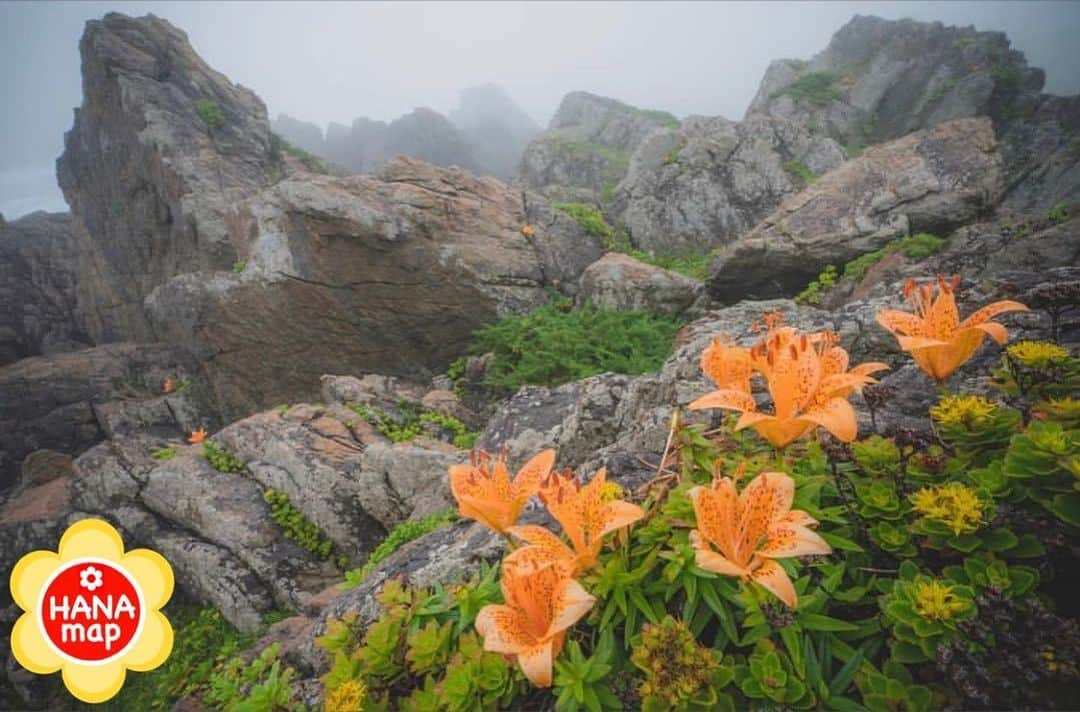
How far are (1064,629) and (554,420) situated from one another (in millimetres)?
3628

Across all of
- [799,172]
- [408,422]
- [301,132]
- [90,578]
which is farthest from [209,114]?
[301,132]

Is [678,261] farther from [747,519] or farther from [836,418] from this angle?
[747,519]

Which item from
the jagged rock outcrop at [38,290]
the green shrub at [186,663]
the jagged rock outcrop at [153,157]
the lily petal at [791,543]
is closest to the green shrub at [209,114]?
the jagged rock outcrop at [153,157]

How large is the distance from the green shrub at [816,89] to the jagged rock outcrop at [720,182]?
8526 mm

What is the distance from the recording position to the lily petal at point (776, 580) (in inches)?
36.4

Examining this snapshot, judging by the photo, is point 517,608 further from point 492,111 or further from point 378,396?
point 492,111

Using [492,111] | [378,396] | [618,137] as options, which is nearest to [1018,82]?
[618,137]

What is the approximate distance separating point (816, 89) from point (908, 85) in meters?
3.19

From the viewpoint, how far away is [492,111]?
48.4m

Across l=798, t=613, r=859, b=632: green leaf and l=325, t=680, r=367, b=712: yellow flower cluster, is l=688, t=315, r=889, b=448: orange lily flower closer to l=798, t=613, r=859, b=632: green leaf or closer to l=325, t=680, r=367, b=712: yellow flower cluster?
l=798, t=613, r=859, b=632: green leaf

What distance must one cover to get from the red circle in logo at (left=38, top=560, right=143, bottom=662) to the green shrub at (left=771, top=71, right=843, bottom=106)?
24029 millimetres

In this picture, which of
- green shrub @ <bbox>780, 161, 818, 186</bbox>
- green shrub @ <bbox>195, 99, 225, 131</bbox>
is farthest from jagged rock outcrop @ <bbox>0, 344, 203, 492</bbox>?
green shrub @ <bbox>780, 161, 818, 186</bbox>

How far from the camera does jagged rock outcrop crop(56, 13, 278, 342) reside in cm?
1503

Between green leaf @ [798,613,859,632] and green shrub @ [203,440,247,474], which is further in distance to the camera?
green shrub @ [203,440,247,474]
